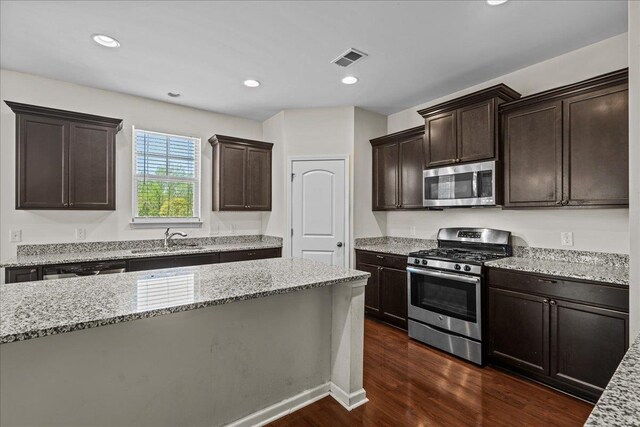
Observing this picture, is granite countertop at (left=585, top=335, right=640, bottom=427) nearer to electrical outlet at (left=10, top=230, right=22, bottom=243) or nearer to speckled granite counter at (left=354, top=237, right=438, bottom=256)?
speckled granite counter at (left=354, top=237, right=438, bottom=256)

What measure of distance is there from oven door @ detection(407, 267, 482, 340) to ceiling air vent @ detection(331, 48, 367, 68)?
7.38 feet

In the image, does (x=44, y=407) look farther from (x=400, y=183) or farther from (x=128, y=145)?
(x=400, y=183)

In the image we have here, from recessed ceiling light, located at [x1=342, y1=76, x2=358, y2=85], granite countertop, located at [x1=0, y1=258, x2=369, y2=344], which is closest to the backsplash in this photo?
granite countertop, located at [x1=0, y1=258, x2=369, y2=344]

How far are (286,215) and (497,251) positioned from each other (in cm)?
269

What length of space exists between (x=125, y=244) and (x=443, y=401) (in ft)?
12.7

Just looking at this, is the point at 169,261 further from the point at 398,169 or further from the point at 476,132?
the point at 476,132

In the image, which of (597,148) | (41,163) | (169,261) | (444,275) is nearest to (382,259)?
(444,275)

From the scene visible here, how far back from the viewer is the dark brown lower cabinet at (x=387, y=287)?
12.2 feet

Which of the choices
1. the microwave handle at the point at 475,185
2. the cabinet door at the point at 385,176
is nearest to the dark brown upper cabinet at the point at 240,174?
the cabinet door at the point at 385,176

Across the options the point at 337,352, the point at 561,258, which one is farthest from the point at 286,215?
the point at 561,258

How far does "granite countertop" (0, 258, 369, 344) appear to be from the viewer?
4.05ft

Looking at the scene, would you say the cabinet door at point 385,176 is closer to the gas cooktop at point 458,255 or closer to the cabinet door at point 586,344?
the gas cooktop at point 458,255

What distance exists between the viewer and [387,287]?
12.8 feet

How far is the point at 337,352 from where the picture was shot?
2.33 m
